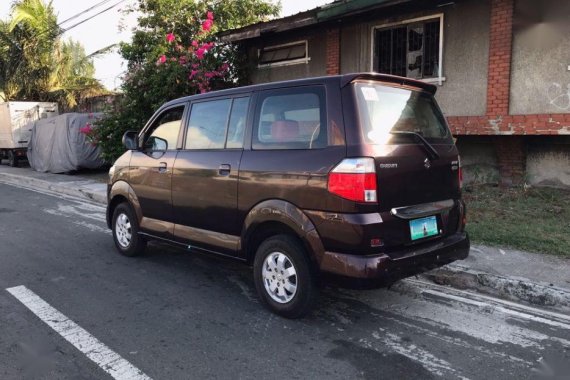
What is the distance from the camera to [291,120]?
13.3ft

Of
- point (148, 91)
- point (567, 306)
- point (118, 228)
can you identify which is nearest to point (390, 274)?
point (567, 306)

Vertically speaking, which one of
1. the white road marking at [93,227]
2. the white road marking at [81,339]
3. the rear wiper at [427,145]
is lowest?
the white road marking at [81,339]

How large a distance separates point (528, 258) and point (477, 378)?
273 cm

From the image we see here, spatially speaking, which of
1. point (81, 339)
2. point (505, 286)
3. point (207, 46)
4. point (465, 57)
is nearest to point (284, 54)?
point (207, 46)

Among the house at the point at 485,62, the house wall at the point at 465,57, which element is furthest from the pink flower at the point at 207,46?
the house wall at the point at 465,57

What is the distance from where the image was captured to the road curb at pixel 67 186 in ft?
37.0

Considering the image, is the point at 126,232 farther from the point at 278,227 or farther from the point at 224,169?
the point at 278,227

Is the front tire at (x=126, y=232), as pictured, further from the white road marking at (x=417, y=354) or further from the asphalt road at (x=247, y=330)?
the white road marking at (x=417, y=354)

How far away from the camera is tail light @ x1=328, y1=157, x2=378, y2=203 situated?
3510mm

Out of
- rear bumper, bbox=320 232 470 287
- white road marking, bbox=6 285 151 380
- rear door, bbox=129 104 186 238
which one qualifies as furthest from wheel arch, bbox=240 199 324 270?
white road marking, bbox=6 285 151 380

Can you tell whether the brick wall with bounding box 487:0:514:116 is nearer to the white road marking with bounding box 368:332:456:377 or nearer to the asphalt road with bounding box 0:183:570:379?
the asphalt road with bounding box 0:183:570:379

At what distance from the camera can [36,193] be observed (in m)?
12.6

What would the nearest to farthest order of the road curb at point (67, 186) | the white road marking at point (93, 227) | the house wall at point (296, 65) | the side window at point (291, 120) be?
the side window at point (291, 120) → the white road marking at point (93, 227) → the road curb at point (67, 186) → the house wall at point (296, 65)

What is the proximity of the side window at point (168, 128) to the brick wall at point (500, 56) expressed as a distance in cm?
583
